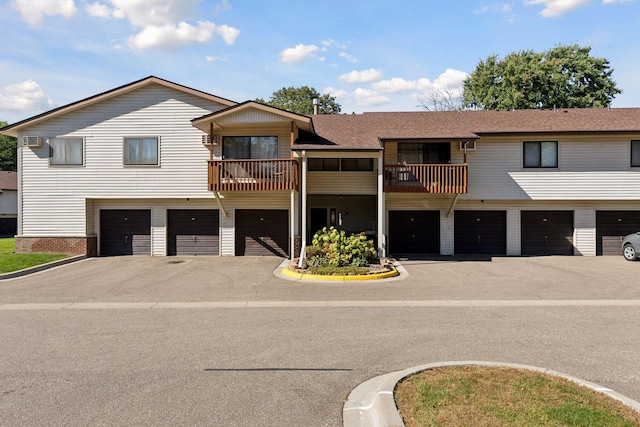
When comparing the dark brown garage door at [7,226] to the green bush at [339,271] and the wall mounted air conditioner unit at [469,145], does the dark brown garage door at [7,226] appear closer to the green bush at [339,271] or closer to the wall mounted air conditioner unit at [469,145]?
the green bush at [339,271]

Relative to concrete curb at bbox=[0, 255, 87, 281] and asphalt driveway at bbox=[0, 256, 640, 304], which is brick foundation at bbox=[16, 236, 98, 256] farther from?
asphalt driveway at bbox=[0, 256, 640, 304]

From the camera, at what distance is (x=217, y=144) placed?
16.6 metres

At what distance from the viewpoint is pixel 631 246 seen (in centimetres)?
1558

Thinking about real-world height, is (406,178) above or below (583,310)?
above

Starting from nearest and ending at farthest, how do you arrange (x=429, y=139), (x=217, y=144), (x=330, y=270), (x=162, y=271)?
(x=330, y=270), (x=162, y=271), (x=429, y=139), (x=217, y=144)

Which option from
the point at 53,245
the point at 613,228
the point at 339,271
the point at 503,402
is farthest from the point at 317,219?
the point at 503,402

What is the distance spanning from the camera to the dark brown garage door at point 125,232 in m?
17.3

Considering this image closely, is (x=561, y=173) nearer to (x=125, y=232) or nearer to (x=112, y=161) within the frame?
(x=125, y=232)

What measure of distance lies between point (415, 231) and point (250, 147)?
8065 mm

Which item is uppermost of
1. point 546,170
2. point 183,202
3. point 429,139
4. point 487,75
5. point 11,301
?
point 487,75

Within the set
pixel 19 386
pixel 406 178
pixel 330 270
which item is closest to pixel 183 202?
pixel 330 270

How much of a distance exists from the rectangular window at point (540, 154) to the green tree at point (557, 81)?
56.2 feet

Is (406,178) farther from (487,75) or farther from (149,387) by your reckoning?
(487,75)

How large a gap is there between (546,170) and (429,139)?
5.65 m
